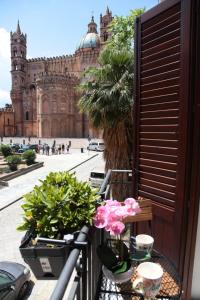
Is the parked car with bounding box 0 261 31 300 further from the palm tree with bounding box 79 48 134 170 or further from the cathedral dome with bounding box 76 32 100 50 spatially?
the cathedral dome with bounding box 76 32 100 50

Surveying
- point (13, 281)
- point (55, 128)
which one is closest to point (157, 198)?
point (13, 281)

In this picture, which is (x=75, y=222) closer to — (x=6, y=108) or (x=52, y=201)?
(x=52, y=201)

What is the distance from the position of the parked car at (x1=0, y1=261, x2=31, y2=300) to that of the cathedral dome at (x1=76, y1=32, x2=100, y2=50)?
67410mm

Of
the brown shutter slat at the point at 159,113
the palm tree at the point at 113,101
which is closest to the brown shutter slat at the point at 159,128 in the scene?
the brown shutter slat at the point at 159,113

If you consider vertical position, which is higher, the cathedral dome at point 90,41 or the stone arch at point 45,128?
the cathedral dome at point 90,41

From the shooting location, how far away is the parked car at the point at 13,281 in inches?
269

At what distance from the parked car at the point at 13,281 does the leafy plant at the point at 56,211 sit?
Result: 17.4 ft

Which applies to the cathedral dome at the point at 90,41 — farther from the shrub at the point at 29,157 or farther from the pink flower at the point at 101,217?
the pink flower at the point at 101,217

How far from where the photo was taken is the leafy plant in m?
A: 2.15

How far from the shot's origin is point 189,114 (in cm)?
299

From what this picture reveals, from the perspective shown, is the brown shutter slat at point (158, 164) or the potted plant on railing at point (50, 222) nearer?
the potted plant on railing at point (50, 222)

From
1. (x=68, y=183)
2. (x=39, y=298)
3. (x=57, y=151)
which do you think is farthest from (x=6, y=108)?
(x=68, y=183)

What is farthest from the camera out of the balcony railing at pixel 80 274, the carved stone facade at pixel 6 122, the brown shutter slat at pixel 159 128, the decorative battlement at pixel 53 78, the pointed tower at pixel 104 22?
the carved stone facade at pixel 6 122

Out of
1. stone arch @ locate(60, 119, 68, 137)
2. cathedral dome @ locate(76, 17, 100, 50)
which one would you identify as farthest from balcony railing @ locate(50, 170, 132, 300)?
cathedral dome @ locate(76, 17, 100, 50)
